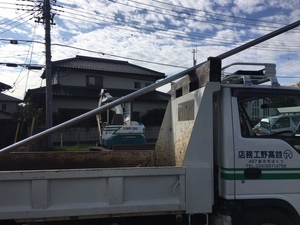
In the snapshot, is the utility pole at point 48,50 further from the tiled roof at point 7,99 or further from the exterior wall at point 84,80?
the tiled roof at point 7,99

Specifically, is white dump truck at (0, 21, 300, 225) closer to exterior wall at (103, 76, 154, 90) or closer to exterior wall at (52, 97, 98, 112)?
exterior wall at (52, 97, 98, 112)

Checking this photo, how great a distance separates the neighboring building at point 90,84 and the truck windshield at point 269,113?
26.0 meters

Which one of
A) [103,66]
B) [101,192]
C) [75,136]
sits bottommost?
[101,192]

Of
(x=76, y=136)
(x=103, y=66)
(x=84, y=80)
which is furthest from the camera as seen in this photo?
(x=103, y=66)

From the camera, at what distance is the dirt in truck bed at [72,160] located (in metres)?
5.04

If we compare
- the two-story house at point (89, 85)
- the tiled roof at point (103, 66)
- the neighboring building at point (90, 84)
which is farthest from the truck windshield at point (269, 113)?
the tiled roof at point (103, 66)

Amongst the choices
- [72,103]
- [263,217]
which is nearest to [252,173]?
[263,217]

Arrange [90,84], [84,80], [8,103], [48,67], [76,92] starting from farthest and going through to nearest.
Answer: [8,103]
[90,84]
[84,80]
[76,92]
[48,67]

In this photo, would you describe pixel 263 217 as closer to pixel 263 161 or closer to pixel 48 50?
pixel 263 161

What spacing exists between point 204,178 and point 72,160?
7.97ft

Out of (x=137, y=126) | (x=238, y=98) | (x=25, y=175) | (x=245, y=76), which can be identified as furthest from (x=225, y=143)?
(x=137, y=126)

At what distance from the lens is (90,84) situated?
3366 centimetres

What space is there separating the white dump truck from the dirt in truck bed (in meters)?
1.24

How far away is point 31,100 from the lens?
2767 cm
